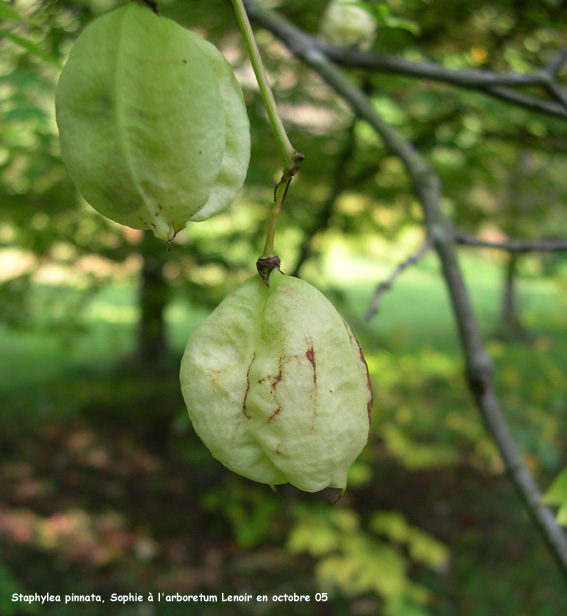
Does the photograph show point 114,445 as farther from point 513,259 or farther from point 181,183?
point 181,183

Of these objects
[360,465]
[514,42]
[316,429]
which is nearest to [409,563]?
[360,465]

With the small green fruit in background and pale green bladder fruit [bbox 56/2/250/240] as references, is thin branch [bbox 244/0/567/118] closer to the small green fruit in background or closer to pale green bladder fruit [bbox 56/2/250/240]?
the small green fruit in background

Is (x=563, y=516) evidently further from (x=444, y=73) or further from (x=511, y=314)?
(x=511, y=314)

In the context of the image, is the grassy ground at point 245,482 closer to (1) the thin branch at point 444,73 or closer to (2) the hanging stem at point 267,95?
(1) the thin branch at point 444,73

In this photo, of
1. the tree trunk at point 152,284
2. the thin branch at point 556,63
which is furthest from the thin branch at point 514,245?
the tree trunk at point 152,284

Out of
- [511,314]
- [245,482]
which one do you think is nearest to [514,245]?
[245,482]

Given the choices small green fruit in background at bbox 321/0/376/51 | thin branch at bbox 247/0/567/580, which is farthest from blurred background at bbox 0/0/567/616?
thin branch at bbox 247/0/567/580
